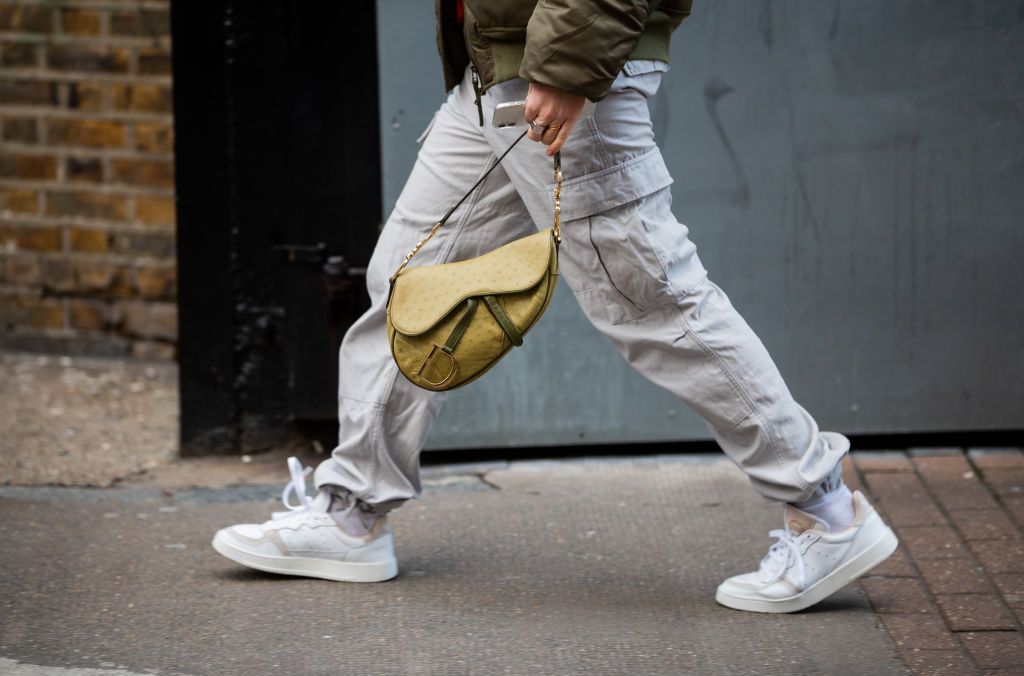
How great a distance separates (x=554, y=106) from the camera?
2500 millimetres

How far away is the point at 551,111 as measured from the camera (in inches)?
98.7

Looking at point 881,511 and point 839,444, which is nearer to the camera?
point 839,444

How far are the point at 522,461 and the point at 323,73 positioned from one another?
47.4 inches

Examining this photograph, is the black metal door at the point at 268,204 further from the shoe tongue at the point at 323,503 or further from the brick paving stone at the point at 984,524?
the brick paving stone at the point at 984,524

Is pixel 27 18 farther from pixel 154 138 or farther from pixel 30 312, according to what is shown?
pixel 30 312

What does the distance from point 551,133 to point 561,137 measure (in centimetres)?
2

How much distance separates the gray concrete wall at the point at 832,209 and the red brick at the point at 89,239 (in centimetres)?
155

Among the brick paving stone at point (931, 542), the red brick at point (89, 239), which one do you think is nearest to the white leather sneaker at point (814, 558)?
the brick paving stone at point (931, 542)

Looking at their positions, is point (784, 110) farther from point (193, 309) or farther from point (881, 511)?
point (193, 309)

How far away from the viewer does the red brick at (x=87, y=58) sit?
15.4 ft

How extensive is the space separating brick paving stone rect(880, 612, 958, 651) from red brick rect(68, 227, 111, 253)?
119 inches

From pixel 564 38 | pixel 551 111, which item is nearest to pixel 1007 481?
pixel 551 111

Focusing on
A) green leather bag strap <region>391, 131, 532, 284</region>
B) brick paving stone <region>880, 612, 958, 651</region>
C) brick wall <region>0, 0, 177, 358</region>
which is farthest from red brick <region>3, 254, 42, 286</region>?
brick paving stone <region>880, 612, 958, 651</region>

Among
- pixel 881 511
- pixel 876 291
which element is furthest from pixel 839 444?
pixel 876 291
